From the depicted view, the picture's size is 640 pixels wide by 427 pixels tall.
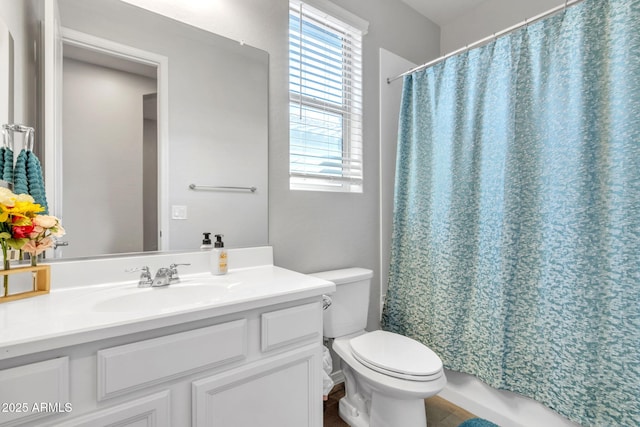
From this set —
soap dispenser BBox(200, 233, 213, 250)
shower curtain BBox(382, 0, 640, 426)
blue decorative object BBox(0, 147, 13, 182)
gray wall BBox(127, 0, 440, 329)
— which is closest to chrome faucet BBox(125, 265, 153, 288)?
soap dispenser BBox(200, 233, 213, 250)

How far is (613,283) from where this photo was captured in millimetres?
1186

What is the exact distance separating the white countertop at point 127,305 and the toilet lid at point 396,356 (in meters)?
0.49

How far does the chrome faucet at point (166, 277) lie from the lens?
1.12 meters

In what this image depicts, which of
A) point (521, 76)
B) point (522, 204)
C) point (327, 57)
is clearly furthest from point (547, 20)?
point (327, 57)

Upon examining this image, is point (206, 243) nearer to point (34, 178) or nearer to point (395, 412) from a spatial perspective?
point (34, 178)

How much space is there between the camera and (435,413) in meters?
1.68

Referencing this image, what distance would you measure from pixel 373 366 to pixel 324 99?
1.47 m

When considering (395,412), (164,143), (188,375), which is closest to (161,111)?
(164,143)

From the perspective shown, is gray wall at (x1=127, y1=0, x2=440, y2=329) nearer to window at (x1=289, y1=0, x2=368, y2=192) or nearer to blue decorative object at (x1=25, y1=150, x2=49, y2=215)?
window at (x1=289, y1=0, x2=368, y2=192)

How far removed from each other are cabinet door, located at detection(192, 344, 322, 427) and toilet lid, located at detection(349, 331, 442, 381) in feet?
1.10

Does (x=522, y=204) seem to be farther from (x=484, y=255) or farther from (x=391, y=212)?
(x=391, y=212)

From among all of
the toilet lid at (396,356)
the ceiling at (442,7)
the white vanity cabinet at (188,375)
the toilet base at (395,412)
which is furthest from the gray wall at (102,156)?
the ceiling at (442,7)

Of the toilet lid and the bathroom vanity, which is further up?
the bathroom vanity

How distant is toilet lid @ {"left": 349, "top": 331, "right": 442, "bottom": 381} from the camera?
127cm
